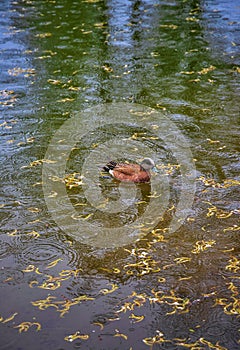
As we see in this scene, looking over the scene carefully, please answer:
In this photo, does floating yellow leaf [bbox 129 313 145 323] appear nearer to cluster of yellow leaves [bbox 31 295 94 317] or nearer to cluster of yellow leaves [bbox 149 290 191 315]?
cluster of yellow leaves [bbox 149 290 191 315]

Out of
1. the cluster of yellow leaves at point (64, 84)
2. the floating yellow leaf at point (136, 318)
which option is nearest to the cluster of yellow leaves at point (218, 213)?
the floating yellow leaf at point (136, 318)

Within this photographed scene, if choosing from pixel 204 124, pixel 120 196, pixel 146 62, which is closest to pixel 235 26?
pixel 146 62

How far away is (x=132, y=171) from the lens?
7.70m

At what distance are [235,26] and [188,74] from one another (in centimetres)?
374

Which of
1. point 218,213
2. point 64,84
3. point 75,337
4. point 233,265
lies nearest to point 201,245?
point 233,265

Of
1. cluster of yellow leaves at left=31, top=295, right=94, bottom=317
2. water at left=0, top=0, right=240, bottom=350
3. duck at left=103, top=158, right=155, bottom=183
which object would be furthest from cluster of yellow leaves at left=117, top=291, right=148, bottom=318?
duck at left=103, top=158, right=155, bottom=183

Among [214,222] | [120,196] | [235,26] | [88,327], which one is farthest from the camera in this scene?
[235,26]

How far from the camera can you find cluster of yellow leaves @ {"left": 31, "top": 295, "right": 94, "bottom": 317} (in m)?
5.38

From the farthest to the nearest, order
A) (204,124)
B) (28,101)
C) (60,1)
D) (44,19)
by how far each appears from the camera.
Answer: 1. (60,1)
2. (44,19)
3. (28,101)
4. (204,124)

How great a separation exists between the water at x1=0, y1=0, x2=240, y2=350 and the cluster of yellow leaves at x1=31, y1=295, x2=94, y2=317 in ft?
0.06

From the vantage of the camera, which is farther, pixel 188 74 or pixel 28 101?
pixel 188 74

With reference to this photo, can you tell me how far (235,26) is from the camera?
1457 centimetres

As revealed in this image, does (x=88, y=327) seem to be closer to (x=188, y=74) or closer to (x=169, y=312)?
(x=169, y=312)

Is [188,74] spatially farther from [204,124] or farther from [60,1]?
[60,1]
